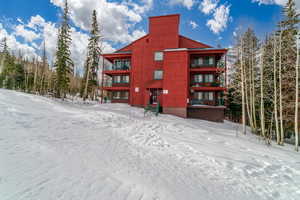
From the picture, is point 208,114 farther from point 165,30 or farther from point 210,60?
point 165,30

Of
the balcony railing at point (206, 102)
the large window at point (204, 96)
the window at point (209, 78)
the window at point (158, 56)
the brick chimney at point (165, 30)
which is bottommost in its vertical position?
the balcony railing at point (206, 102)

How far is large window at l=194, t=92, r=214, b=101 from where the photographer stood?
18.8m

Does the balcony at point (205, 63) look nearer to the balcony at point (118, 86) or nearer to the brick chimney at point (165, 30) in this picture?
the brick chimney at point (165, 30)

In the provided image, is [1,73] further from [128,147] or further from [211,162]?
[211,162]

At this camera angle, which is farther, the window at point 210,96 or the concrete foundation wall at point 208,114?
the window at point 210,96

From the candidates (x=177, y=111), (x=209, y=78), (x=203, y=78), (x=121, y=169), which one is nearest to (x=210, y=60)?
(x=209, y=78)

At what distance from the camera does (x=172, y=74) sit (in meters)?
17.5

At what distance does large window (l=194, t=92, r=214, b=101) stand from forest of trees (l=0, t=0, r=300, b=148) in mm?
2776

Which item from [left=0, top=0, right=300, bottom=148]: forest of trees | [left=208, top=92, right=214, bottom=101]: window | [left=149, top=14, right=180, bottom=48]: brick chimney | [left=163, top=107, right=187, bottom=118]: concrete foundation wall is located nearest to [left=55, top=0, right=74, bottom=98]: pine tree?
[left=0, top=0, right=300, bottom=148]: forest of trees

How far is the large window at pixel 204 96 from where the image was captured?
1879 cm

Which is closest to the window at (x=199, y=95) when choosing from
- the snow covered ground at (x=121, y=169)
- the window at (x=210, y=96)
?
the window at (x=210, y=96)

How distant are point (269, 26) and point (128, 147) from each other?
57.0 ft

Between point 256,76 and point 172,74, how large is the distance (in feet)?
31.7

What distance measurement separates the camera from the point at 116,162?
4.03 metres
